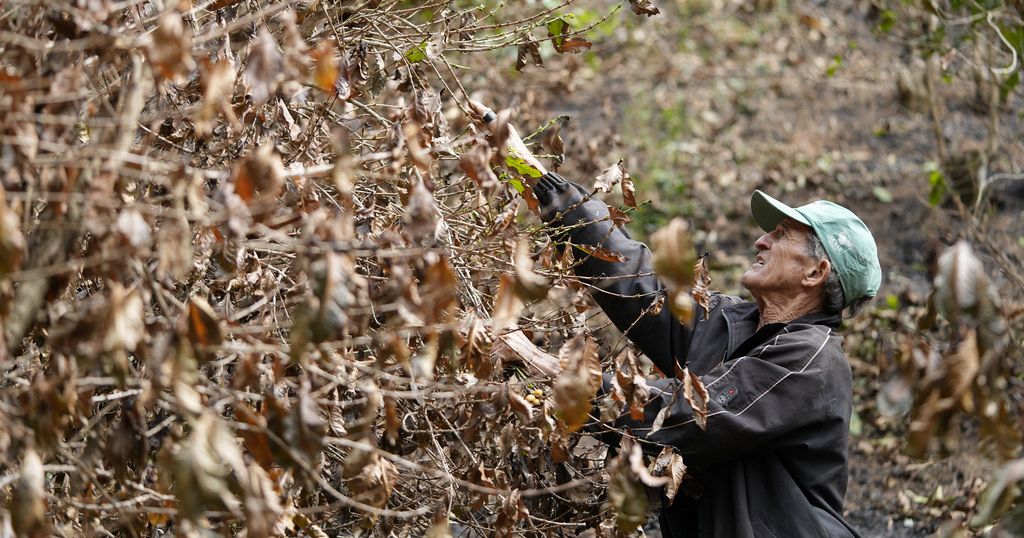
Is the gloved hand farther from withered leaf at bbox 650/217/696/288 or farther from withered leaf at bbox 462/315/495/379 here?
withered leaf at bbox 650/217/696/288

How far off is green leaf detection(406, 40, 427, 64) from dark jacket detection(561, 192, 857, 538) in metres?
0.69

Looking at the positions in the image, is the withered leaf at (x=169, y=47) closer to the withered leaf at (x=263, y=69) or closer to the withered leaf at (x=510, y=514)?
the withered leaf at (x=263, y=69)

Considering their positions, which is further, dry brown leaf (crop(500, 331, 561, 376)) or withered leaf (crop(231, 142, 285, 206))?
dry brown leaf (crop(500, 331, 561, 376))

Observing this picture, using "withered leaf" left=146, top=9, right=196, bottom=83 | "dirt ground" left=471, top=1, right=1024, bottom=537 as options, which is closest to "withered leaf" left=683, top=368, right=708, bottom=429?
"withered leaf" left=146, top=9, right=196, bottom=83

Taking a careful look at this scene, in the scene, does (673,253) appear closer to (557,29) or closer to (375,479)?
(375,479)

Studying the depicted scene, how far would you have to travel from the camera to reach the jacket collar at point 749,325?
3.25 m

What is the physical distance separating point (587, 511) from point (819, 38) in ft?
27.0

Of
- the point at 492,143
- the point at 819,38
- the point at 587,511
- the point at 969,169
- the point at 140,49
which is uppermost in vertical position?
the point at 140,49

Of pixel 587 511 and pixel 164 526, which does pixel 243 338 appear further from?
pixel 587 511

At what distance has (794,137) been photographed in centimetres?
862

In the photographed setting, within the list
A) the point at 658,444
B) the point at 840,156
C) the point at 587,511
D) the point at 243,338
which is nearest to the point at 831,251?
the point at 658,444

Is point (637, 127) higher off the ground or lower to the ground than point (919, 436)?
lower

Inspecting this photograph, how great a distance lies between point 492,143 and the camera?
9.17 feet

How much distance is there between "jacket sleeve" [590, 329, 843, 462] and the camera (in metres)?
2.93
